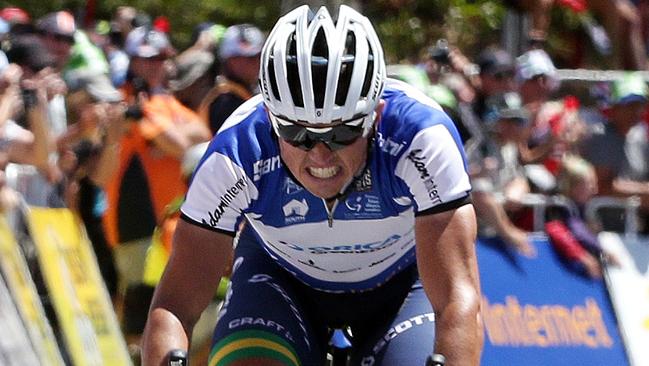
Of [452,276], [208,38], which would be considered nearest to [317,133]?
[452,276]

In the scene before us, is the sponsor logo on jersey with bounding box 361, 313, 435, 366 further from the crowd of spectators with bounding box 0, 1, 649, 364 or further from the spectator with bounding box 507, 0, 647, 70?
the spectator with bounding box 507, 0, 647, 70

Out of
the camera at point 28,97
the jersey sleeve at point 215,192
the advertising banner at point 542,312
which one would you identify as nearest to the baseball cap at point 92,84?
the camera at point 28,97

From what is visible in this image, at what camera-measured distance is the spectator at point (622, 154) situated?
1017 cm

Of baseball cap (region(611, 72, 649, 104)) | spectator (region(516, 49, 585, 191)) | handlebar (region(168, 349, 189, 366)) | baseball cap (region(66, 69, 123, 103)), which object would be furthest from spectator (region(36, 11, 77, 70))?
handlebar (region(168, 349, 189, 366))

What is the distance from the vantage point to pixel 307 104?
4207mm

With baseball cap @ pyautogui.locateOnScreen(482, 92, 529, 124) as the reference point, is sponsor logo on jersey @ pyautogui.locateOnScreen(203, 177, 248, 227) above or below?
above

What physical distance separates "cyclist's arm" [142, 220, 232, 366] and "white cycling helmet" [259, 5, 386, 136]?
0.49m

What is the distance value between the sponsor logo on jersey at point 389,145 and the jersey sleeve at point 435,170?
3 centimetres

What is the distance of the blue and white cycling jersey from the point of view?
4461 mm

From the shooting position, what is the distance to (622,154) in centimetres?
1022

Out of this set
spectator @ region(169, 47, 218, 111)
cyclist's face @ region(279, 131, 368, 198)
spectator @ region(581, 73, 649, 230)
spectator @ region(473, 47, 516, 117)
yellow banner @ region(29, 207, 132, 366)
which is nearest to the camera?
cyclist's face @ region(279, 131, 368, 198)

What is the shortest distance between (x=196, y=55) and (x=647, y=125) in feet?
11.0

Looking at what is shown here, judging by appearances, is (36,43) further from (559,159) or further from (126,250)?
(559,159)

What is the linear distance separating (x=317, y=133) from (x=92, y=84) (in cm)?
504
